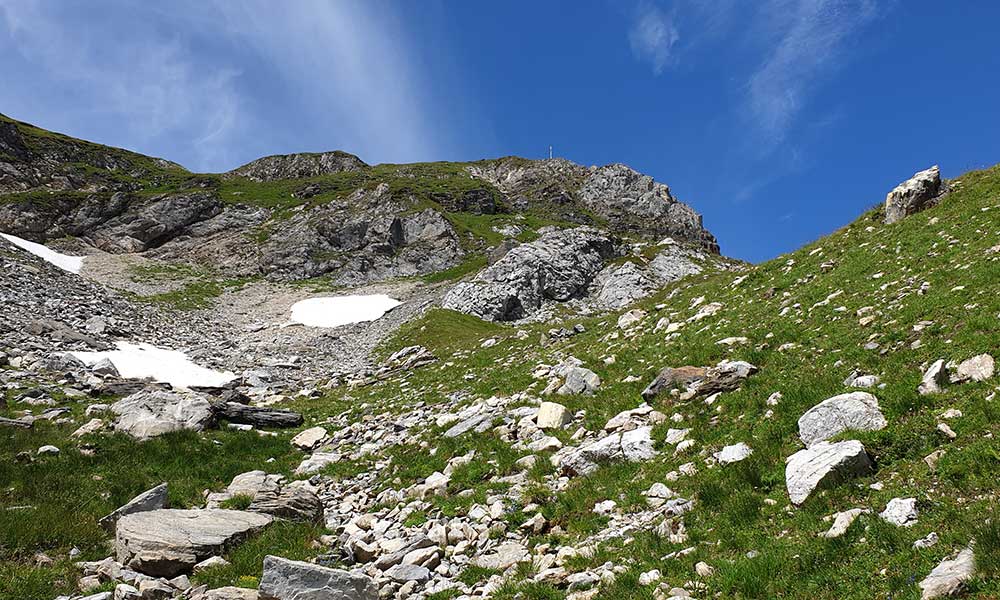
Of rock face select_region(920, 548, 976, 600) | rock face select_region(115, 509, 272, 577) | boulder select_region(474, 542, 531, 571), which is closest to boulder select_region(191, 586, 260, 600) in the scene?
rock face select_region(115, 509, 272, 577)

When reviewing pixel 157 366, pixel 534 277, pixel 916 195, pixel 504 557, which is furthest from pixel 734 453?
pixel 534 277

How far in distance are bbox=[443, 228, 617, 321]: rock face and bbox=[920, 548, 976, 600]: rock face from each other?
166 feet

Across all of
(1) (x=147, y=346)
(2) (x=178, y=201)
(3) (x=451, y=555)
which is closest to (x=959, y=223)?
(3) (x=451, y=555)

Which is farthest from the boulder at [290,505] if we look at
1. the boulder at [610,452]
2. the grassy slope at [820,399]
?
the boulder at [610,452]

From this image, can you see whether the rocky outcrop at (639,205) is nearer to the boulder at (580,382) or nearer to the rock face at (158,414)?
the boulder at (580,382)

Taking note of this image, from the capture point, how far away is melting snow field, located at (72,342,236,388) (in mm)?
29700

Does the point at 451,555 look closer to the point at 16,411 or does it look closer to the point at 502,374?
the point at 502,374

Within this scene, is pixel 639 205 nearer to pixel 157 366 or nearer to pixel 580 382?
Result: pixel 157 366

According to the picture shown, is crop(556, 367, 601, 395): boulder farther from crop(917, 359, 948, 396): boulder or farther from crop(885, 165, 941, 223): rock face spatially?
crop(885, 165, 941, 223): rock face

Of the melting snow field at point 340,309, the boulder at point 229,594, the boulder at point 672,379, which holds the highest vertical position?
the melting snow field at point 340,309

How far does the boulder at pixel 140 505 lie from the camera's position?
1145 cm

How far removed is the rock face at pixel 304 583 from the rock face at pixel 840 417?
8814mm

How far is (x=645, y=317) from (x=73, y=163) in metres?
176

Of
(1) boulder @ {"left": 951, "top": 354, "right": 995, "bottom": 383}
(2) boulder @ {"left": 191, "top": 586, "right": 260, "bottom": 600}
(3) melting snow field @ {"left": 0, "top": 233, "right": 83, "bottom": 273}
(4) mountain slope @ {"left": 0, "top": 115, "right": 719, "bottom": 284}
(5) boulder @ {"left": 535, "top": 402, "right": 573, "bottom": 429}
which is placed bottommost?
(2) boulder @ {"left": 191, "top": 586, "right": 260, "bottom": 600}
